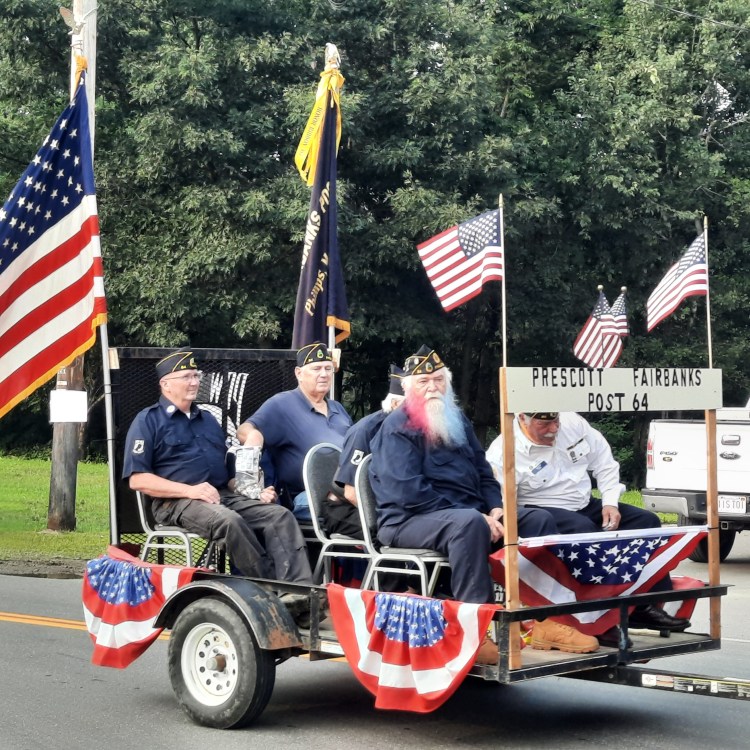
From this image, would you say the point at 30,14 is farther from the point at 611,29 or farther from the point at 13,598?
the point at 13,598

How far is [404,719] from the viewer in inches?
281

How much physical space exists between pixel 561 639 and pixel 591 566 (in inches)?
15.1

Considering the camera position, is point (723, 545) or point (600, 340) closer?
point (723, 545)

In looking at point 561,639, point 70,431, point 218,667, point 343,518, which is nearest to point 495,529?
point 561,639

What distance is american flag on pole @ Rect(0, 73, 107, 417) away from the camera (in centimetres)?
931

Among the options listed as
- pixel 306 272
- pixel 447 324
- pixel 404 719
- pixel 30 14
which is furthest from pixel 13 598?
pixel 447 324

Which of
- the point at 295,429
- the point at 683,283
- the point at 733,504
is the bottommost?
the point at 733,504

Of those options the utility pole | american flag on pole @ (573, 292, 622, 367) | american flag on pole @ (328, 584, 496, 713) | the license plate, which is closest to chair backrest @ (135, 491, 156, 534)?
american flag on pole @ (328, 584, 496, 713)

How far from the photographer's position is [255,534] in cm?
739

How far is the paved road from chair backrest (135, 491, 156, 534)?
3.33ft

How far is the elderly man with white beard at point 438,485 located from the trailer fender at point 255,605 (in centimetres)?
68

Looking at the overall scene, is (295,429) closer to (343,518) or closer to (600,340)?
(343,518)

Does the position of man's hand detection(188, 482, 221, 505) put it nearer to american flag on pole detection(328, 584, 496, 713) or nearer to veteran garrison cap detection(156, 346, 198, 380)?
veteran garrison cap detection(156, 346, 198, 380)

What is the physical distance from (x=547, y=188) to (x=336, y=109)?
16.6 m
